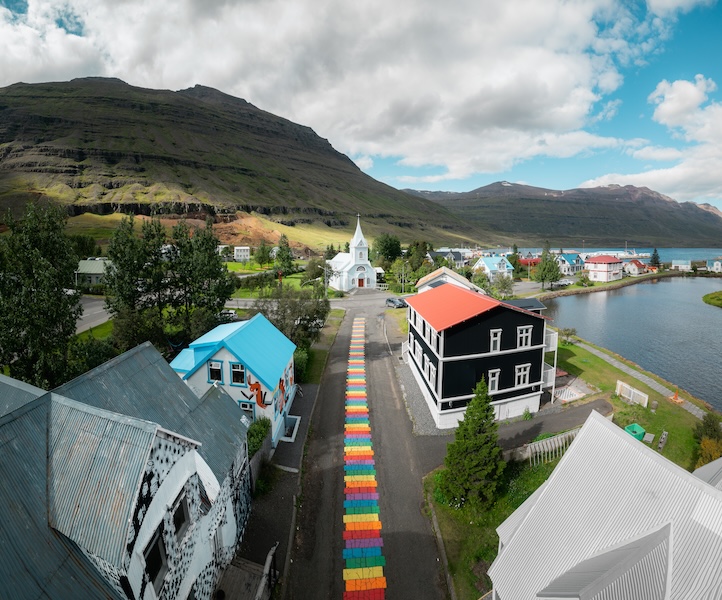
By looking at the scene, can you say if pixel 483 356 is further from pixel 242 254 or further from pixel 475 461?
pixel 242 254

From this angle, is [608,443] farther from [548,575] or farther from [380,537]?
[380,537]

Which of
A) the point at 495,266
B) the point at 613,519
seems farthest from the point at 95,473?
the point at 495,266

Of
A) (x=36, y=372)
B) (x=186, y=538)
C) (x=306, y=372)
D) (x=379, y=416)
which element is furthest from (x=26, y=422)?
(x=306, y=372)

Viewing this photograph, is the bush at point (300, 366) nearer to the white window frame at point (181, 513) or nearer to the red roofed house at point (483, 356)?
the red roofed house at point (483, 356)

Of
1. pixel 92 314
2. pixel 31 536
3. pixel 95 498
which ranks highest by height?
pixel 95 498

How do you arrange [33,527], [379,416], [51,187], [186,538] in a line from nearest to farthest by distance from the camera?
[33,527] → [186,538] → [379,416] → [51,187]

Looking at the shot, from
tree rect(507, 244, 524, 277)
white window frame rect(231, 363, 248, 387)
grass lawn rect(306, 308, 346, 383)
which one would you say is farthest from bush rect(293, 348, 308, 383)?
tree rect(507, 244, 524, 277)

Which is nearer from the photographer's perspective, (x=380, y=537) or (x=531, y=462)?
(x=380, y=537)
